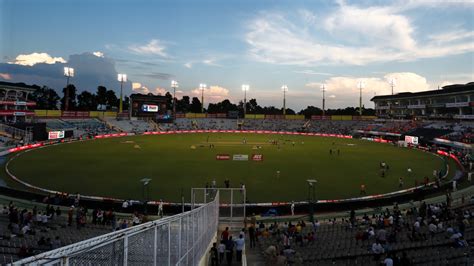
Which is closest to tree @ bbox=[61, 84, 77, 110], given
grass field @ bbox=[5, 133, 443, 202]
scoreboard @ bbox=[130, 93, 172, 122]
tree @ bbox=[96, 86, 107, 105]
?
tree @ bbox=[96, 86, 107, 105]

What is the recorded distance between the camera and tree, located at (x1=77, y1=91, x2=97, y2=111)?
162500mm

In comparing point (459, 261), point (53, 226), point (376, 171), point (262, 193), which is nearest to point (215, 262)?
point (459, 261)

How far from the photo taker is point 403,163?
4828cm

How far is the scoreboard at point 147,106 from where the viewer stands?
106m

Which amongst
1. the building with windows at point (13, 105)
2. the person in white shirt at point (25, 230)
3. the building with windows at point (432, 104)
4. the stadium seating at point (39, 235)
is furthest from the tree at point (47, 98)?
the person in white shirt at point (25, 230)

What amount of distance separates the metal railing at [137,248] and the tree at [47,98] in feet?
557

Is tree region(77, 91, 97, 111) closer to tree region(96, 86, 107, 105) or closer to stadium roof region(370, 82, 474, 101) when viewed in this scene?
tree region(96, 86, 107, 105)

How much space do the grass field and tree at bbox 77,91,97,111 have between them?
112699mm

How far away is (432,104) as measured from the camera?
102m

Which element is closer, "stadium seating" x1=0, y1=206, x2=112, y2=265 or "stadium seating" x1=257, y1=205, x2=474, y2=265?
"stadium seating" x1=0, y1=206, x2=112, y2=265

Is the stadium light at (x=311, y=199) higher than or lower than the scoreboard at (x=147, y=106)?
lower

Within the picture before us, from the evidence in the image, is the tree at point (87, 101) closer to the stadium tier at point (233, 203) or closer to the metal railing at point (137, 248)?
the stadium tier at point (233, 203)

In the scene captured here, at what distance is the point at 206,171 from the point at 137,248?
115 ft

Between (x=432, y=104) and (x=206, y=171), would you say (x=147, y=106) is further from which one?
(x=432, y=104)
